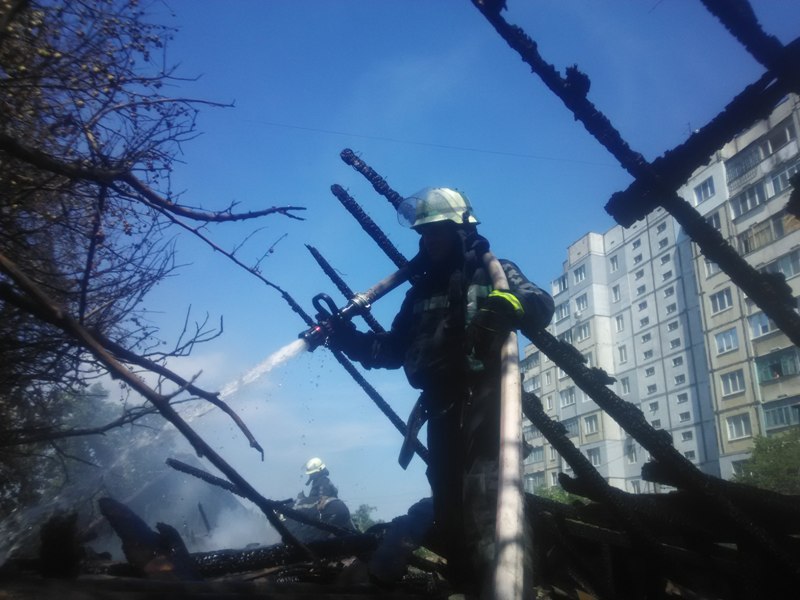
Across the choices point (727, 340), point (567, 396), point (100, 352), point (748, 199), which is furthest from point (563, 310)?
point (100, 352)

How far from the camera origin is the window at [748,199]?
31125mm

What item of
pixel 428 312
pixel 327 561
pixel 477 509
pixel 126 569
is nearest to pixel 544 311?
pixel 428 312

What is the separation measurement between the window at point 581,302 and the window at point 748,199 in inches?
713

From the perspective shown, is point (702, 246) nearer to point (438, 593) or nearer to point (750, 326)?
point (438, 593)

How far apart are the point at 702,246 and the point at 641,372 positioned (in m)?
45.8

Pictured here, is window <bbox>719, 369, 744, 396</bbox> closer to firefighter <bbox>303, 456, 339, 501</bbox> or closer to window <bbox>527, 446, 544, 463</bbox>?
window <bbox>527, 446, 544, 463</bbox>

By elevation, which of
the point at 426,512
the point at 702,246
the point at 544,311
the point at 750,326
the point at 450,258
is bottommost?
the point at 426,512

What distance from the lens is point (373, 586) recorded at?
2996 mm

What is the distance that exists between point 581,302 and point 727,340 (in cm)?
1650

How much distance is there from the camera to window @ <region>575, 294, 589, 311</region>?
50.0 meters

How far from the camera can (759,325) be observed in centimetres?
3148

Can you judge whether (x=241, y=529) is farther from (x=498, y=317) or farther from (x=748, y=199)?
(x=748, y=199)

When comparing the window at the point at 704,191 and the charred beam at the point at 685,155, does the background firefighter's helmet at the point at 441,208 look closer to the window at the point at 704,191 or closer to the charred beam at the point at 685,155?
the charred beam at the point at 685,155

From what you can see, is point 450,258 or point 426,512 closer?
point 426,512
